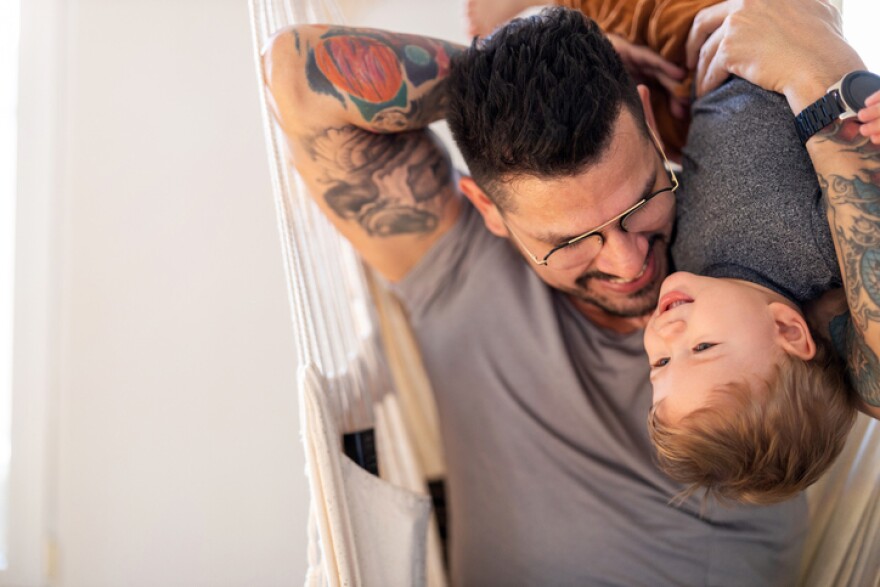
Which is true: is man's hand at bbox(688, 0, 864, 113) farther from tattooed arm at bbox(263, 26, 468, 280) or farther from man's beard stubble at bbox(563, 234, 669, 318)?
tattooed arm at bbox(263, 26, 468, 280)

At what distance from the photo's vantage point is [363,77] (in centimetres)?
127

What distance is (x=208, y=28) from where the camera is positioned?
5.90ft

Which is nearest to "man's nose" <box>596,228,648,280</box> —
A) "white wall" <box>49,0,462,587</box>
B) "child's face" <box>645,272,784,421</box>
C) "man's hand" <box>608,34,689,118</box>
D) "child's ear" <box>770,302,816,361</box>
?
"child's face" <box>645,272,784,421</box>

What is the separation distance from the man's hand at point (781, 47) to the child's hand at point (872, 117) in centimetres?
10

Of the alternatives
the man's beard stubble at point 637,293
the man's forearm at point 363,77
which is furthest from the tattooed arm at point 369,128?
the man's beard stubble at point 637,293

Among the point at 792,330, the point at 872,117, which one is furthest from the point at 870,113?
the point at 792,330

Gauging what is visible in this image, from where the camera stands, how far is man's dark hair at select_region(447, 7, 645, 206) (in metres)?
1.07

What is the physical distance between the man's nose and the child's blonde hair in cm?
24

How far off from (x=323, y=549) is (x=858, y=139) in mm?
865

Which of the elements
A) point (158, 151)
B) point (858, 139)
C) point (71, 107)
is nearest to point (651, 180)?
point (858, 139)

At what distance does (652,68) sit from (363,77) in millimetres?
493

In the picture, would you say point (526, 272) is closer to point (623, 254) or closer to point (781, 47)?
point (623, 254)

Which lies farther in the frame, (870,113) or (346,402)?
(346,402)

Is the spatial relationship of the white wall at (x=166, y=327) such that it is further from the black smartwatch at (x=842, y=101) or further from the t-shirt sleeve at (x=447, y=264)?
the black smartwatch at (x=842, y=101)
